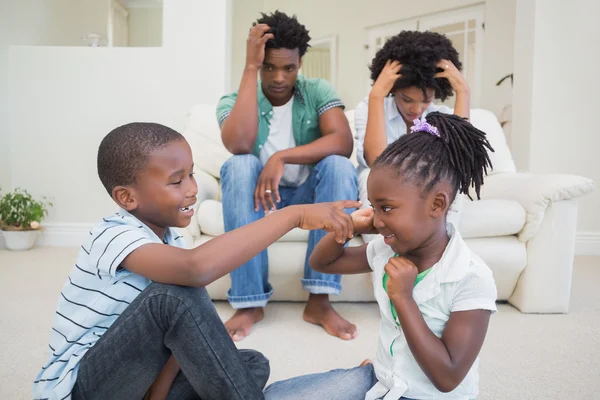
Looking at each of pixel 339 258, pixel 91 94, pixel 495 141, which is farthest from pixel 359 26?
pixel 339 258

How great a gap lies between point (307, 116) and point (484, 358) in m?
1.02

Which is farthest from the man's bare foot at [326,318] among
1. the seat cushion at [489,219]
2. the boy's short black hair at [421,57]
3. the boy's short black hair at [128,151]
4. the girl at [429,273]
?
the boy's short black hair at [128,151]

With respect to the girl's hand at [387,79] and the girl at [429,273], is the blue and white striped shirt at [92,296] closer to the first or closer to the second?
the girl at [429,273]

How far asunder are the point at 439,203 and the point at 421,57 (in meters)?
1.04

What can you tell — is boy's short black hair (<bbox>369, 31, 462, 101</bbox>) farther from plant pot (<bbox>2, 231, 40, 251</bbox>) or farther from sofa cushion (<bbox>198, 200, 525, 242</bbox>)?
plant pot (<bbox>2, 231, 40, 251</bbox>)

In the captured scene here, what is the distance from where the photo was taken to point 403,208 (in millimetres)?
840

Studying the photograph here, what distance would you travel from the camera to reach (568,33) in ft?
10.4

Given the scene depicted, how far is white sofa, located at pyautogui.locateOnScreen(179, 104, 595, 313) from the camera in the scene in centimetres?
189

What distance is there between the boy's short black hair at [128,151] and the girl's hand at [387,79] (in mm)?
1003

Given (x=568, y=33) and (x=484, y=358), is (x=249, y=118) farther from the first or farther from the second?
(x=568, y=33)

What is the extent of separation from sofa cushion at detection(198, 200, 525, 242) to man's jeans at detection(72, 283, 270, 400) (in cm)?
101

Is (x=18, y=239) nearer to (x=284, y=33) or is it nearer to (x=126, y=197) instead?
(x=284, y=33)

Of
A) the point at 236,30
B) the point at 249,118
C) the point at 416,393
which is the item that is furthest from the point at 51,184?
the point at 236,30

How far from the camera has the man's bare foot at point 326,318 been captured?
5.37 ft
